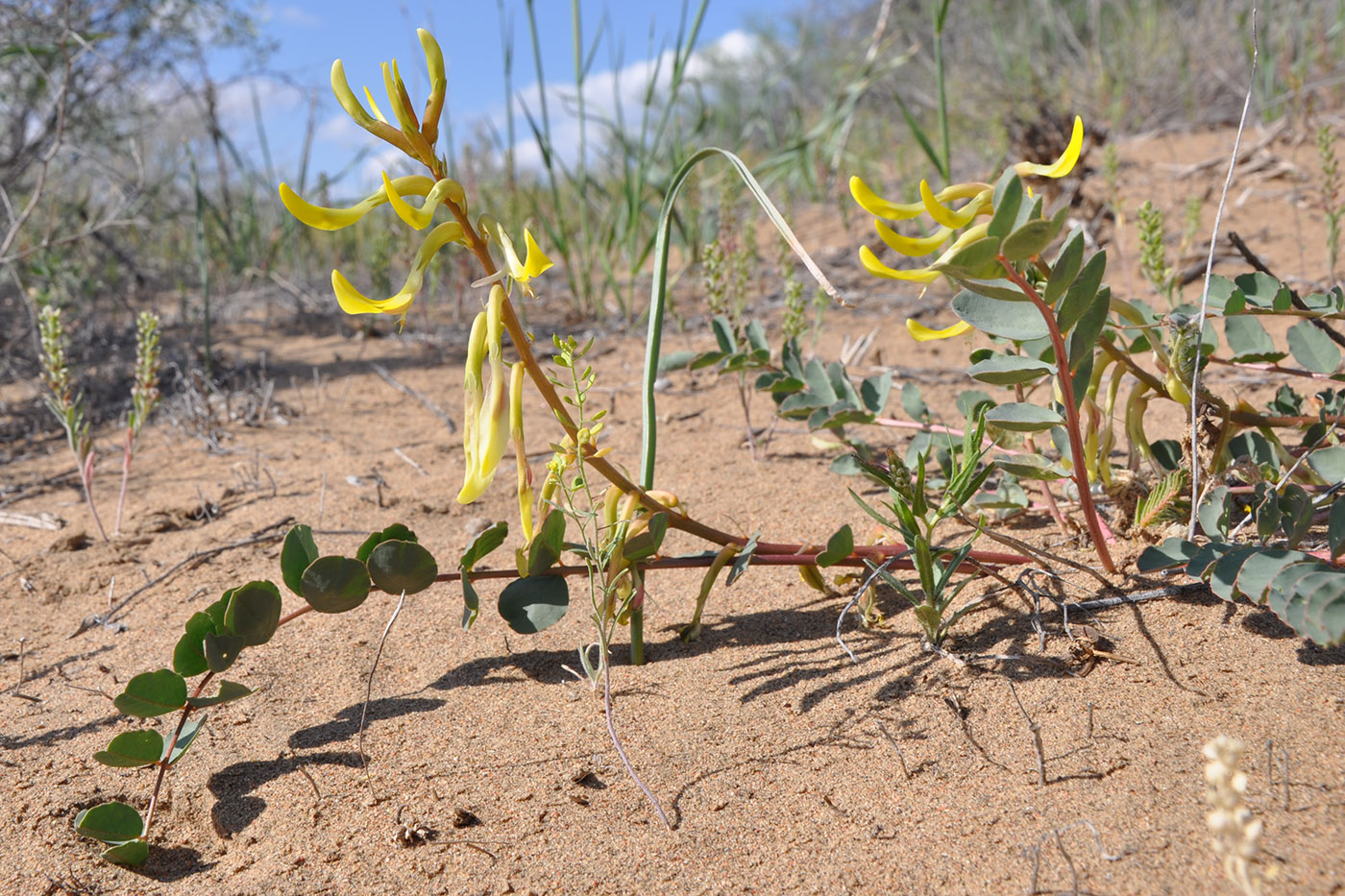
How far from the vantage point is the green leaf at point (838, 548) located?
115 centimetres

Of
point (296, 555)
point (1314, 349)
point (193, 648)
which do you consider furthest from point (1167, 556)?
point (193, 648)

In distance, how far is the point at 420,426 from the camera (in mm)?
2635

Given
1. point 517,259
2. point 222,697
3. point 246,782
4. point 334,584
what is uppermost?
point 517,259

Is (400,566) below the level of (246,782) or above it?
above

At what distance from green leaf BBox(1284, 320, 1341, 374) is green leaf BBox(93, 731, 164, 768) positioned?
1.56 metres

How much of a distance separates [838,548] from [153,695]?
30.8 inches

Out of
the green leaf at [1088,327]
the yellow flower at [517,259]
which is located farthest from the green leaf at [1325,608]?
the yellow flower at [517,259]

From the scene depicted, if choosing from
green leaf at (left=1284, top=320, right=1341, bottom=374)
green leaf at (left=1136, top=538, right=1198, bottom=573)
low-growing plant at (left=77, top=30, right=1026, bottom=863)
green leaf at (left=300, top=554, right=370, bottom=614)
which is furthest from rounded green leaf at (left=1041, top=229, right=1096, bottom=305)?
green leaf at (left=300, top=554, right=370, bottom=614)

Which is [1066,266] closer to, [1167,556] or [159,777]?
[1167,556]

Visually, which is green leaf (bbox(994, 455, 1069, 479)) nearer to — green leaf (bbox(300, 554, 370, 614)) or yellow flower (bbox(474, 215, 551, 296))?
yellow flower (bbox(474, 215, 551, 296))

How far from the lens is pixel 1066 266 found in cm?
93

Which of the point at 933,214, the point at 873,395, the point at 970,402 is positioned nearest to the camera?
the point at 933,214

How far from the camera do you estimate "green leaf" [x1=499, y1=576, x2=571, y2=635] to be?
1169 mm

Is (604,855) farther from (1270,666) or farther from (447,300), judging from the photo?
(447,300)
